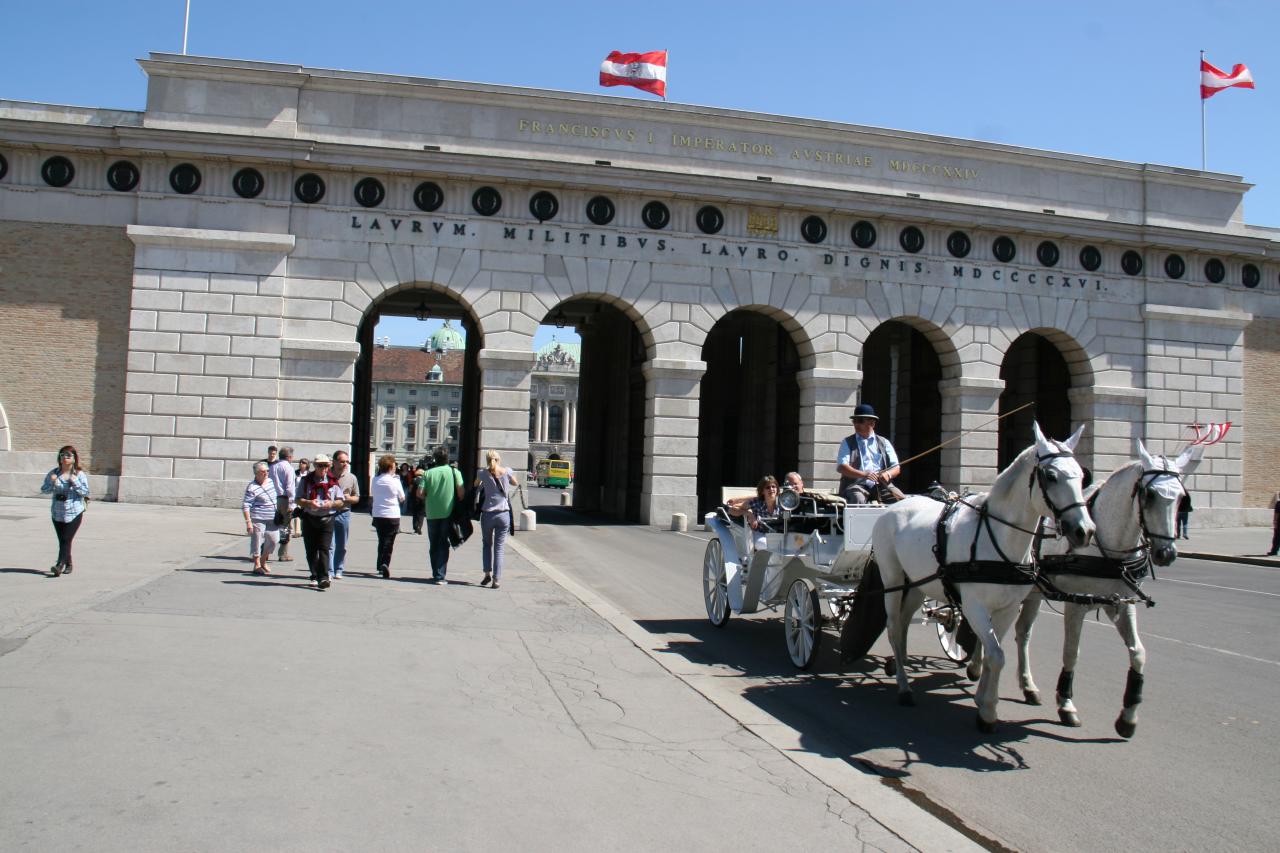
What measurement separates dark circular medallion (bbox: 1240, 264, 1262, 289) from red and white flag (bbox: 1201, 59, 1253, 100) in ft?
18.3

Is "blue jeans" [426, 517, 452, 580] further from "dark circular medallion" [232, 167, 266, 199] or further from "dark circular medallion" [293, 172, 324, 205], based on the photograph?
"dark circular medallion" [232, 167, 266, 199]

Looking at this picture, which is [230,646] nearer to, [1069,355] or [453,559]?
[453,559]

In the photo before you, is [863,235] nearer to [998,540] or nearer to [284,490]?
[284,490]

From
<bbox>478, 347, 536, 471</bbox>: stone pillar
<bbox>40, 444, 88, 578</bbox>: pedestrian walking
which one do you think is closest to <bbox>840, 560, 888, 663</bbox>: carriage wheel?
<bbox>40, 444, 88, 578</bbox>: pedestrian walking

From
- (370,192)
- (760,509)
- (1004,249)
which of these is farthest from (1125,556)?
(1004,249)

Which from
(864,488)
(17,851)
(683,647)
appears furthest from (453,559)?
(17,851)

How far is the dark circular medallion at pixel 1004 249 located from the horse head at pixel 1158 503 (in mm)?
25513

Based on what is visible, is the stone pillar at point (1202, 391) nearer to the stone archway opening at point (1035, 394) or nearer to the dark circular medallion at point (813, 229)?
the stone archway opening at point (1035, 394)

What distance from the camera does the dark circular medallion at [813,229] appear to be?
29.7 metres

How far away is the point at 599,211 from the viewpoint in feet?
93.5

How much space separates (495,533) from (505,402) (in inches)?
568

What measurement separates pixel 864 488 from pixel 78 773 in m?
7.02

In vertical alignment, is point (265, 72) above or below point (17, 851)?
above

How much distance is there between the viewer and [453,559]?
56.7 ft
